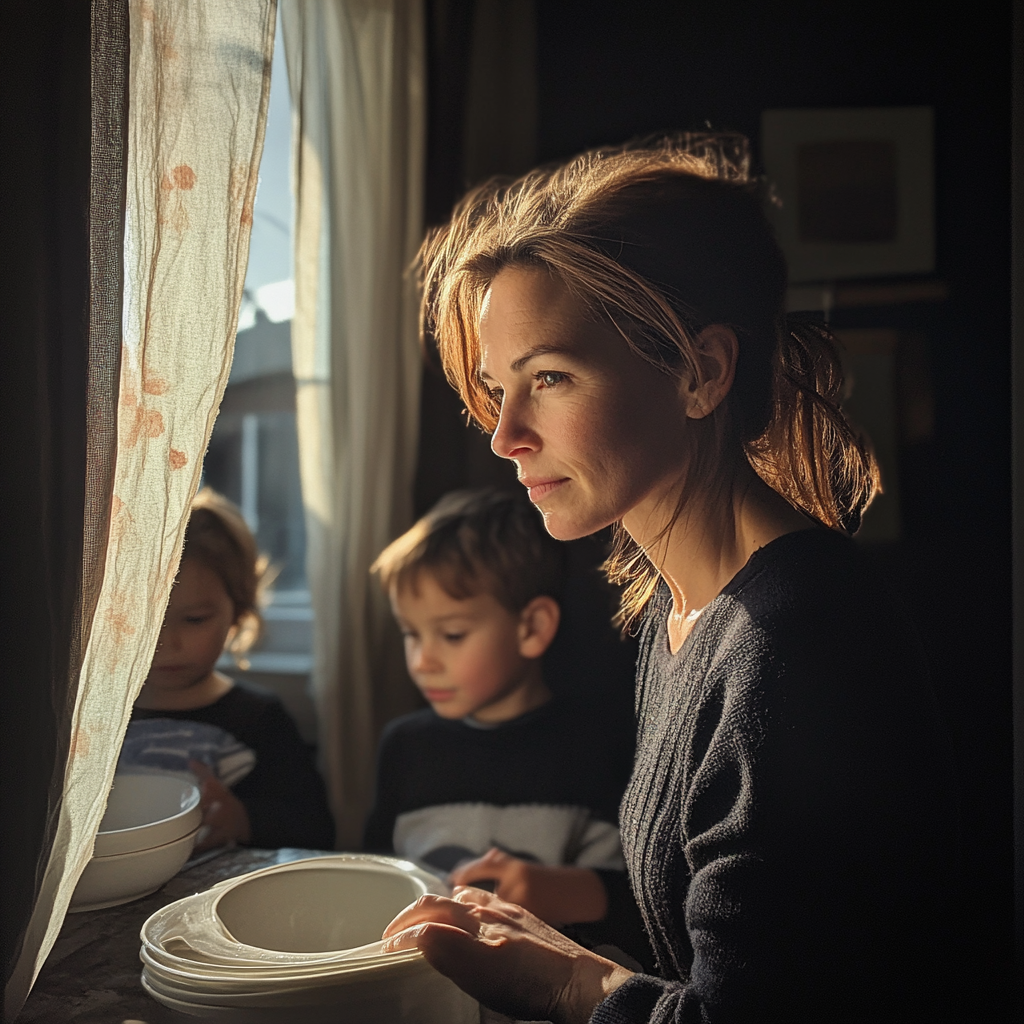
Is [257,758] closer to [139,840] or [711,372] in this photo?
[139,840]

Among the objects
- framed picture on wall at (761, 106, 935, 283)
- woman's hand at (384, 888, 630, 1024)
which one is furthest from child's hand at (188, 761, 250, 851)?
framed picture on wall at (761, 106, 935, 283)

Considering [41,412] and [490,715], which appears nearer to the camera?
[41,412]

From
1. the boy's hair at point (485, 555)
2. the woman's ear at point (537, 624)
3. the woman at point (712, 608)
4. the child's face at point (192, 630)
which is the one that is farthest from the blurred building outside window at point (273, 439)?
the woman at point (712, 608)

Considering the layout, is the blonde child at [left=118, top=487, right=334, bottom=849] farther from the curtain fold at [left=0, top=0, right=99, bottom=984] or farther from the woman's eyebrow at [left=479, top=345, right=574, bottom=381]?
the woman's eyebrow at [left=479, top=345, right=574, bottom=381]

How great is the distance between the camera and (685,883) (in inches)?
23.7

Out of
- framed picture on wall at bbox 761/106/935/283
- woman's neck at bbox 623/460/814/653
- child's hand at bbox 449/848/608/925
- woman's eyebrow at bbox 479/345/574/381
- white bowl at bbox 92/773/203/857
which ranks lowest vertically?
child's hand at bbox 449/848/608/925

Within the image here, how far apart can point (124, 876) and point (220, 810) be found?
0.92 ft

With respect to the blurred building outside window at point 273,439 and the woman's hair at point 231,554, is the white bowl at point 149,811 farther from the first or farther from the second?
the blurred building outside window at point 273,439

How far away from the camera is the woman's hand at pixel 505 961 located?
548 mm

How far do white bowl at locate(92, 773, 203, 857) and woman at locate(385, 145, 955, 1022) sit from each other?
0.77 feet

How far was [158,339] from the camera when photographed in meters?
0.61

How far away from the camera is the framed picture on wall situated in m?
0.97

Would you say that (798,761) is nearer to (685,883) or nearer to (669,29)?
(685,883)

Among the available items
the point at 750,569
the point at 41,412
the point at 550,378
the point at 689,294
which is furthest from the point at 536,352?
the point at 41,412
